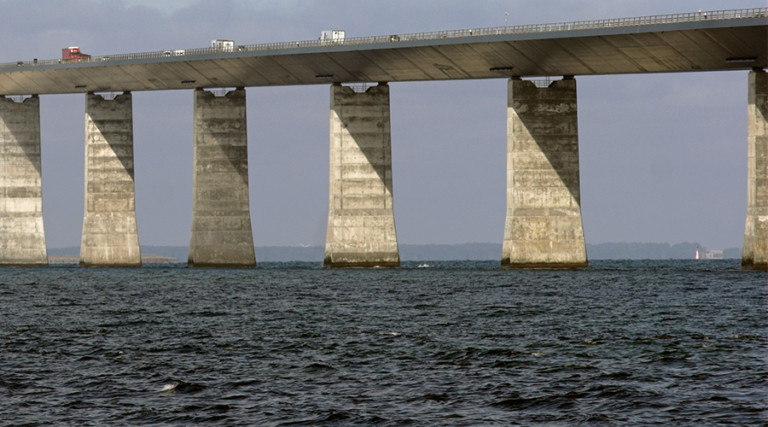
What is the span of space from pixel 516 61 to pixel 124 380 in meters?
47.5

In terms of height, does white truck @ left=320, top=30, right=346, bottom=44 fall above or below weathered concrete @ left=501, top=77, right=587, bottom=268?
above

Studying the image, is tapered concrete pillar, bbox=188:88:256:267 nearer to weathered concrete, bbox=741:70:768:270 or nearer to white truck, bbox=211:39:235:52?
white truck, bbox=211:39:235:52

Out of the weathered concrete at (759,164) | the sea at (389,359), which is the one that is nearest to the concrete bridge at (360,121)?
the weathered concrete at (759,164)

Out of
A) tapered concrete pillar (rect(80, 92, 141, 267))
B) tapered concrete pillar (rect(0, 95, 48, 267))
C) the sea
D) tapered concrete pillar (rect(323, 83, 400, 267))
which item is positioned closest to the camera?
the sea

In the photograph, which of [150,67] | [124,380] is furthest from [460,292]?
[150,67]

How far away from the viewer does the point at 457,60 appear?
2645 inches

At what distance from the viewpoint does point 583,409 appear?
18828 millimetres

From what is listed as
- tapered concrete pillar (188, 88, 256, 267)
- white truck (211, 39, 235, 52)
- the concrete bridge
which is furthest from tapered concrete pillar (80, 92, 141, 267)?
white truck (211, 39, 235, 52)

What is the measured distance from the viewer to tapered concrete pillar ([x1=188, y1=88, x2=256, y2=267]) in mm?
79562

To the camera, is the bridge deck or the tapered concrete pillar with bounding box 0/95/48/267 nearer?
the bridge deck

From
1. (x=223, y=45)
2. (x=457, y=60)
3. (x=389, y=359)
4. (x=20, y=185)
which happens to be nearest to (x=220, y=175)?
(x=223, y=45)

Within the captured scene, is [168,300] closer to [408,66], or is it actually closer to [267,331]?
[267,331]

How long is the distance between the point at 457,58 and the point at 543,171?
8.58m

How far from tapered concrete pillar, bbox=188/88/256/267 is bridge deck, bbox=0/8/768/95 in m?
1.78
